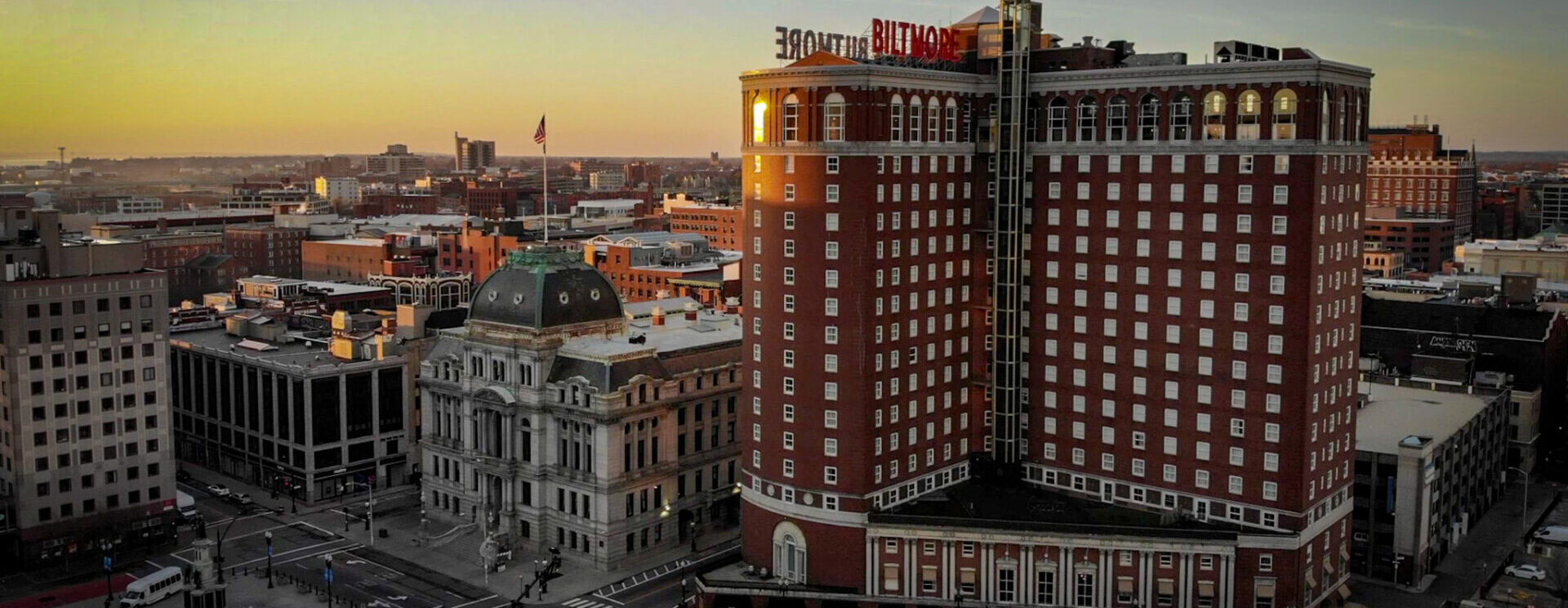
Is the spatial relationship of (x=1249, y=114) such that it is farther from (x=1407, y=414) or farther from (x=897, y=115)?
(x=1407, y=414)

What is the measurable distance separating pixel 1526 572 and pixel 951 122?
2886 inches

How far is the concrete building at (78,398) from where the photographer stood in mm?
133375

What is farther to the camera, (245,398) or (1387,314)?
(1387,314)

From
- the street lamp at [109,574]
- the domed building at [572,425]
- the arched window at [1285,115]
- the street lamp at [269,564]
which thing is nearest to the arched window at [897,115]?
the arched window at [1285,115]

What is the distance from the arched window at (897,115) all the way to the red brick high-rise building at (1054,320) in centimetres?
23

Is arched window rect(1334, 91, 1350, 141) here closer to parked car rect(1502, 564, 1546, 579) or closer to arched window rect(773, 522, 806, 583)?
parked car rect(1502, 564, 1546, 579)

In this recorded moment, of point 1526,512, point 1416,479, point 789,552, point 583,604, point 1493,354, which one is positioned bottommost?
point 583,604

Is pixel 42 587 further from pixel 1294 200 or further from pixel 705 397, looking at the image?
pixel 1294 200

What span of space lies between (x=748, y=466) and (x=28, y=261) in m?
77.1

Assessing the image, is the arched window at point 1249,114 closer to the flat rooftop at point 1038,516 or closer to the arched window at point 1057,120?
the arched window at point 1057,120

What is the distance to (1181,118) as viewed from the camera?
116 meters

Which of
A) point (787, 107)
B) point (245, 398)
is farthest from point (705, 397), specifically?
point (245, 398)

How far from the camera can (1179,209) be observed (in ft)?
383

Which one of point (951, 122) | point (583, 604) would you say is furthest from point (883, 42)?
point (583, 604)
